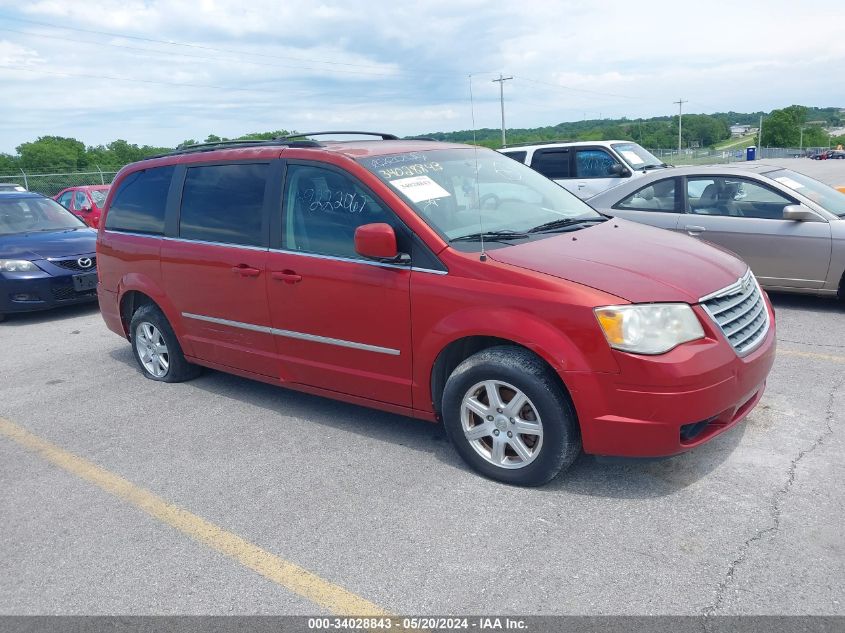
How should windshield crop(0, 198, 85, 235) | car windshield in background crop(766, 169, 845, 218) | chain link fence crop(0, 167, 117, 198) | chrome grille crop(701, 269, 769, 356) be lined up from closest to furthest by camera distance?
chrome grille crop(701, 269, 769, 356) → car windshield in background crop(766, 169, 845, 218) → windshield crop(0, 198, 85, 235) → chain link fence crop(0, 167, 117, 198)

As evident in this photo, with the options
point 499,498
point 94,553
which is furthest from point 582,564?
point 94,553

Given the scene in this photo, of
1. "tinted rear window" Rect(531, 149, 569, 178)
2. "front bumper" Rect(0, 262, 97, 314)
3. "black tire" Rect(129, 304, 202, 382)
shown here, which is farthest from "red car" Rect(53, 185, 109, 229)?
"black tire" Rect(129, 304, 202, 382)

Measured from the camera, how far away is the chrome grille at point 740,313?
11.7 ft

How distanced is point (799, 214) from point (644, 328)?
4364mm

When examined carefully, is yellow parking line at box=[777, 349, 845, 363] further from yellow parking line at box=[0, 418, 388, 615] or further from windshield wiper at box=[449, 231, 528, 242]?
yellow parking line at box=[0, 418, 388, 615]

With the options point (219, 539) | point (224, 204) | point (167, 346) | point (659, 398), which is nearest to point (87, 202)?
point (167, 346)

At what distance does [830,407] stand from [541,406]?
2.20m

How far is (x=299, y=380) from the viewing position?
15.4 feet

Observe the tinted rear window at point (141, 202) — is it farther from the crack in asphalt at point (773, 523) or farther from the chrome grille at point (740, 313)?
the crack in asphalt at point (773, 523)

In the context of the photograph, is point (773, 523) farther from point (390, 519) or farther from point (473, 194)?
point (473, 194)

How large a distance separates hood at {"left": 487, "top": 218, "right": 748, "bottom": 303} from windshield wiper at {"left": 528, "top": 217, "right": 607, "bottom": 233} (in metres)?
0.12

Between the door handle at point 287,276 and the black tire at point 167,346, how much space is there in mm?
1505

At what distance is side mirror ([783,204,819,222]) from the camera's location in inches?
266

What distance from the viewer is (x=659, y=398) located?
10.8ft
